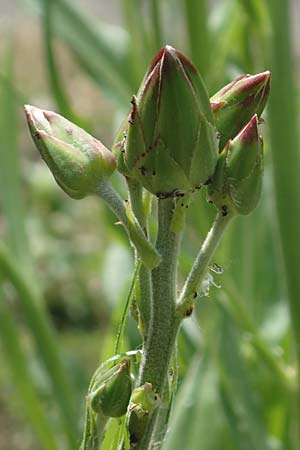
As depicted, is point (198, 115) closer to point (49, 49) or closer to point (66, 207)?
point (49, 49)

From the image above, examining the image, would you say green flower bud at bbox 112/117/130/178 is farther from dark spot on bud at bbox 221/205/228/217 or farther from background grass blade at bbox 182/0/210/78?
background grass blade at bbox 182/0/210/78

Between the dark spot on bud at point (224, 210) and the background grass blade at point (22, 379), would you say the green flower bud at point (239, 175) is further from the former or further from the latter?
the background grass blade at point (22, 379)

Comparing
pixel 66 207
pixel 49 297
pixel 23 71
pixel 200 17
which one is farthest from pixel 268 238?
pixel 23 71

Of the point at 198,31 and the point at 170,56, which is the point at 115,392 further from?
the point at 198,31

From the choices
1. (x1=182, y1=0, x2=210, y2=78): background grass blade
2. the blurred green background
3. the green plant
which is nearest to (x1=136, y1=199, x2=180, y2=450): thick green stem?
the green plant

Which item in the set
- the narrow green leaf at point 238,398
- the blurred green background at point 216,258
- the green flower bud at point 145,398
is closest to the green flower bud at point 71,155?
the green flower bud at point 145,398

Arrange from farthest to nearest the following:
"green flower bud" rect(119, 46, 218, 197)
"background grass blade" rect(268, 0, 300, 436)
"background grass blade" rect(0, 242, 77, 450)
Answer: "background grass blade" rect(0, 242, 77, 450) < "background grass blade" rect(268, 0, 300, 436) < "green flower bud" rect(119, 46, 218, 197)

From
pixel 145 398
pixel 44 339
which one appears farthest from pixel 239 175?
pixel 44 339
